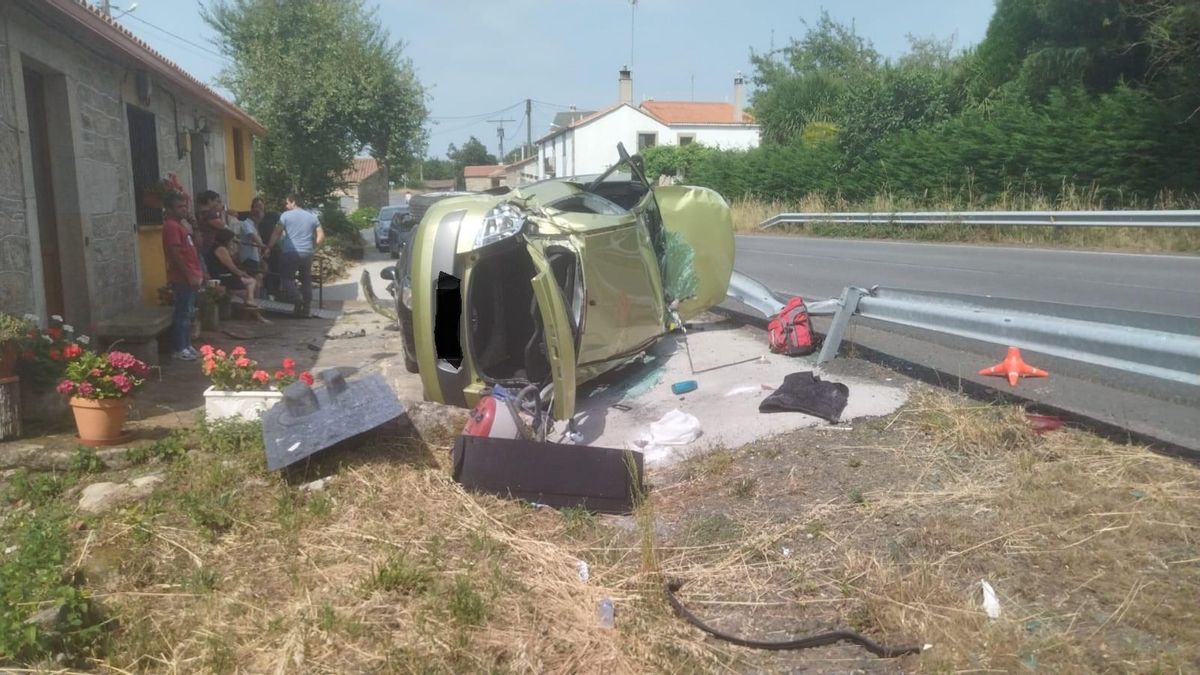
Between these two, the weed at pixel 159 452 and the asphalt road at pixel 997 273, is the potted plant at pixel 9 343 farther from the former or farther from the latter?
the asphalt road at pixel 997 273

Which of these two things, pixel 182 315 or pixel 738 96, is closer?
pixel 182 315

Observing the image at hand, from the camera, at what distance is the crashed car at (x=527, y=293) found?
18.9 feet

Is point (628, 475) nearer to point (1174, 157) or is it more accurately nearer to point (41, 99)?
point (41, 99)

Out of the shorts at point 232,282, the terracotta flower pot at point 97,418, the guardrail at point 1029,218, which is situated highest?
the guardrail at point 1029,218

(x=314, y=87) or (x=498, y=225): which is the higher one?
(x=314, y=87)

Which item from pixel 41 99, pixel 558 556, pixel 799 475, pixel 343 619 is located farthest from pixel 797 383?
pixel 41 99

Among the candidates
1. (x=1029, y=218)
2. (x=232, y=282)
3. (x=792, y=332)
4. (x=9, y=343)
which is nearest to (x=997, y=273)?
(x=1029, y=218)

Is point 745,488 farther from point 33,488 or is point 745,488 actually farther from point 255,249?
point 255,249

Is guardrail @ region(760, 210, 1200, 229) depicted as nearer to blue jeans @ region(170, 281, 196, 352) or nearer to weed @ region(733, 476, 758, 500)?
weed @ region(733, 476, 758, 500)

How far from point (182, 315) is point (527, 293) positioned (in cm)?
412

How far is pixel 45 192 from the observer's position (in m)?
8.48

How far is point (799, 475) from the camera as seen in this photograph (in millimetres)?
4949

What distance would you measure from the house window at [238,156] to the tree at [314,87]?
639 cm

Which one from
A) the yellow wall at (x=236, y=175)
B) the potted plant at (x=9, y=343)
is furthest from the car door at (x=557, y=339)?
the yellow wall at (x=236, y=175)
